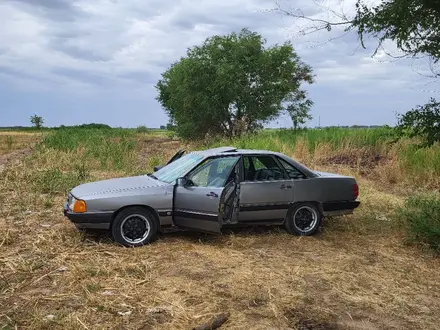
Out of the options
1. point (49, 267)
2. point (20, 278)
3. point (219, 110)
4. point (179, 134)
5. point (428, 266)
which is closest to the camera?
point (20, 278)

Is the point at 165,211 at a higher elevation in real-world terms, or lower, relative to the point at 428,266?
higher

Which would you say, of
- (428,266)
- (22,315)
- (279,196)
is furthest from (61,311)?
(428,266)

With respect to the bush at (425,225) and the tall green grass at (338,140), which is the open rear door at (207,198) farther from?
the tall green grass at (338,140)

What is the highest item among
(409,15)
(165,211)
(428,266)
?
(409,15)

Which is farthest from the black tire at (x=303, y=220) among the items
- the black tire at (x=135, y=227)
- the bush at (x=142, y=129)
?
the bush at (x=142, y=129)

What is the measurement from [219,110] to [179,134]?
5.23 metres

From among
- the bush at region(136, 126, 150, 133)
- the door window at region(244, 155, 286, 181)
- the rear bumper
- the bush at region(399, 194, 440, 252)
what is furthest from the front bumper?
the bush at region(136, 126, 150, 133)

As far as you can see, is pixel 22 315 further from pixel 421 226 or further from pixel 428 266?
pixel 421 226

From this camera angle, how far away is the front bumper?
7457 millimetres

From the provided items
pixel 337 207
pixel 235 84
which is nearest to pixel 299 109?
pixel 235 84

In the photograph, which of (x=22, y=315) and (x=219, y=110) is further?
(x=219, y=110)

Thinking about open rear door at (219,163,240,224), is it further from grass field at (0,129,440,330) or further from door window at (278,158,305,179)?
door window at (278,158,305,179)

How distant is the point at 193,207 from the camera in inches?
305

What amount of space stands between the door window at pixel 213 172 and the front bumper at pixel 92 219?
1.40m
